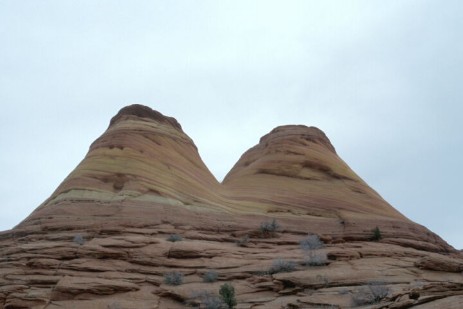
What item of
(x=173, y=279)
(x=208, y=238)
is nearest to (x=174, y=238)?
(x=208, y=238)

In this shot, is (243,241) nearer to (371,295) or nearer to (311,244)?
(311,244)

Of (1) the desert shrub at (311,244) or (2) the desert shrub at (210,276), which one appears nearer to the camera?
(2) the desert shrub at (210,276)

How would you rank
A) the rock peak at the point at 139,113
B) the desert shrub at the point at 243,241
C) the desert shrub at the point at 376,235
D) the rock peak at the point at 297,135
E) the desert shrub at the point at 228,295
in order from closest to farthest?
the desert shrub at the point at 228,295
the desert shrub at the point at 243,241
the desert shrub at the point at 376,235
the rock peak at the point at 139,113
the rock peak at the point at 297,135

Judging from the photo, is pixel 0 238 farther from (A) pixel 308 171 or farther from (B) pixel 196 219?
(A) pixel 308 171

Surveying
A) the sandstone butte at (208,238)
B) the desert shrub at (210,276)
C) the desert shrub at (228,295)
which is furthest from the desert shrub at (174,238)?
the desert shrub at (228,295)

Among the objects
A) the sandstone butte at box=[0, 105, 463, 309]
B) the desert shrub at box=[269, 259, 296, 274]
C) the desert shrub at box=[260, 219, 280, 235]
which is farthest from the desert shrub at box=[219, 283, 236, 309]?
the desert shrub at box=[260, 219, 280, 235]

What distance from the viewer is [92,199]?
24.6 m

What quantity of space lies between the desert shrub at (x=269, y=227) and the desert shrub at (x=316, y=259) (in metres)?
3.36

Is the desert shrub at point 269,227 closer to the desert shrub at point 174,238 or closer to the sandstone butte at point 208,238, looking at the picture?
the sandstone butte at point 208,238

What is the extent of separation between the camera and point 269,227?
24.3 meters

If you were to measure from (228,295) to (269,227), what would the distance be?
7.85 meters

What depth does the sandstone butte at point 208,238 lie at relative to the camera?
17.5m

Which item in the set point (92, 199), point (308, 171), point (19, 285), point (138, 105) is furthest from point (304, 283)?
point (138, 105)

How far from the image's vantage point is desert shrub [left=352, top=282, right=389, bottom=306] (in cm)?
1614
